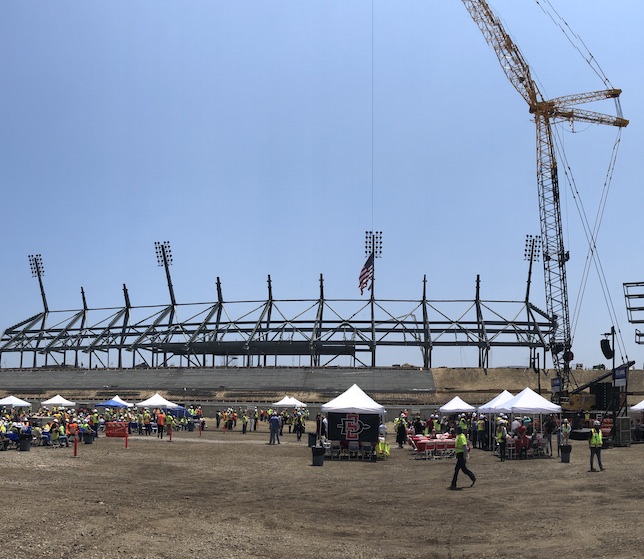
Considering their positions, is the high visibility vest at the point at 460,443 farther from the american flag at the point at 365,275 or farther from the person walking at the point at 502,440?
the american flag at the point at 365,275

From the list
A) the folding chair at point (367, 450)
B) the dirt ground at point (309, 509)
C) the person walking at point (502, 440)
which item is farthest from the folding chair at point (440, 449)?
the folding chair at point (367, 450)

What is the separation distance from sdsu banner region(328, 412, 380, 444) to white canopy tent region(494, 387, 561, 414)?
546cm

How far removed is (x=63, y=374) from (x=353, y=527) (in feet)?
264

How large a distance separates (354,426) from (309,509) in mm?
13421

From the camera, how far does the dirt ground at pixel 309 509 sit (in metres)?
12.3

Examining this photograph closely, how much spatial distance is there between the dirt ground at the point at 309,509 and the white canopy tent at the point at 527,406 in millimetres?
3150

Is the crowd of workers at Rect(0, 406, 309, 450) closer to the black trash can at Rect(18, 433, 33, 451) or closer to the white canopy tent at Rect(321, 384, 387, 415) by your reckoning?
the black trash can at Rect(18, 433, 33, 451)

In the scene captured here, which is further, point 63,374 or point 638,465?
point 63,374

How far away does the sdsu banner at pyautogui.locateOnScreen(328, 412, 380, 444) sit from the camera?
29.6 meters

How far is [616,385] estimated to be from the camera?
3769cm

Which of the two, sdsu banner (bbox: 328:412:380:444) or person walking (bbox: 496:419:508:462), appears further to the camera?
sdsu banner (bbox: 328:412:380:444)

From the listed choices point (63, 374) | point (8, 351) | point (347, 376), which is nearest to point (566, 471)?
point (347, 376)

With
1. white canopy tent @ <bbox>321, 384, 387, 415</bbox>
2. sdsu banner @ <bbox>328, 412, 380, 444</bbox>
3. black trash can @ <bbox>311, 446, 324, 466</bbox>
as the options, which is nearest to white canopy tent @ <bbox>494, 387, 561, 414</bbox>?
white canopy tent @ <bbox>321, 384, 387, 415</bbox>

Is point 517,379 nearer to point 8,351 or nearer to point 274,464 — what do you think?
point 274,464
